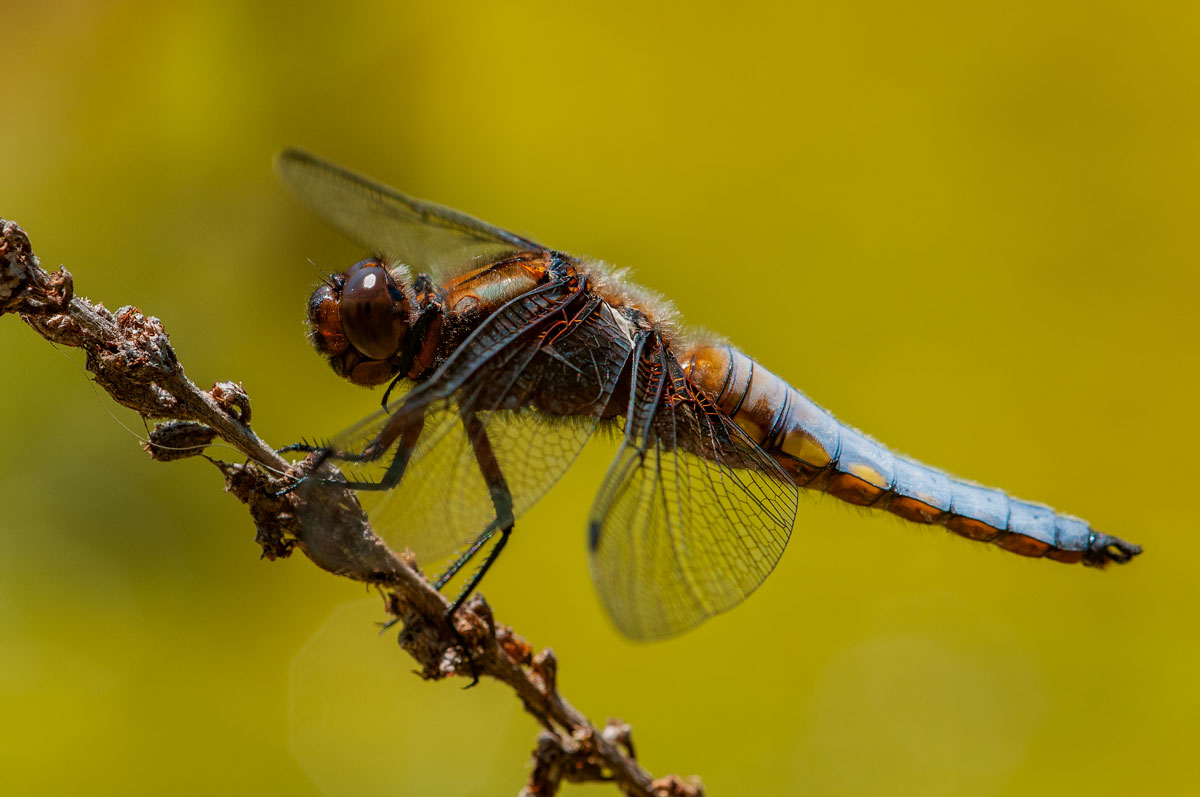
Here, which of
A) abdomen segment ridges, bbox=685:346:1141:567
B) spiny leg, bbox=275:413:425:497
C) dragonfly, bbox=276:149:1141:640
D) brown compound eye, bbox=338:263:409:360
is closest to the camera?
spiny leg, bbox=275:413:425:497

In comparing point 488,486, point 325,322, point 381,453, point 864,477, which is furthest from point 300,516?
point 864,477

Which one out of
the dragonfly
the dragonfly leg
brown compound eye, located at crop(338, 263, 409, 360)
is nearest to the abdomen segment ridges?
the dragonfly

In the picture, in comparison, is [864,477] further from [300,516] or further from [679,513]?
[300,516]

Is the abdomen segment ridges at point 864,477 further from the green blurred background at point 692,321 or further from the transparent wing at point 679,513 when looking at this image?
the green blurred background at point 692,321

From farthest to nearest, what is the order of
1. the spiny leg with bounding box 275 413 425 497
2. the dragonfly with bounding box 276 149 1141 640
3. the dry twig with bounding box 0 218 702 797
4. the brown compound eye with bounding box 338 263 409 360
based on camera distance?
the brown compound eye with bounding box 338 263 409 360 < the dragonfly with bounding box 276 149 1141 640 < the spiny leg with bounding box 275 413 425 497 < the dry twig with bounding box 0 218 702 797

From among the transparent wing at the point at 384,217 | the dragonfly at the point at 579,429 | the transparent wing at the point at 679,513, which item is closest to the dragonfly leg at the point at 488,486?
the dragonfly at the point at 579,429

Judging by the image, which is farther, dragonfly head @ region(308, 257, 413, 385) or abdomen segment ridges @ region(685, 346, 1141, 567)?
abdomen segment ridges @ region(685, 346, 1141, 567)

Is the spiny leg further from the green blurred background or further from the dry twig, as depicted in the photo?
the green blurred background

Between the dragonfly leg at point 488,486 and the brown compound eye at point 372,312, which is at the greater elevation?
the brown compound eye at point 372,312
